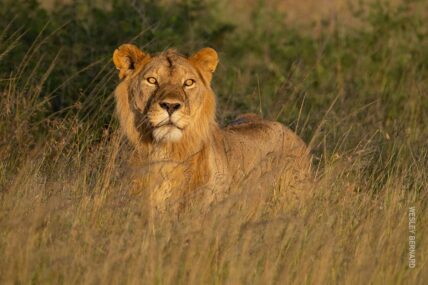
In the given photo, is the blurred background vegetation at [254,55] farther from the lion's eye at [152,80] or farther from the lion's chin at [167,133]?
the lion's chin at [167,133]

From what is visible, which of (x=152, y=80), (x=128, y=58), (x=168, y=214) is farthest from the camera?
(x=128, y=58)

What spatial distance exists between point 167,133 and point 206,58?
0.78 meters

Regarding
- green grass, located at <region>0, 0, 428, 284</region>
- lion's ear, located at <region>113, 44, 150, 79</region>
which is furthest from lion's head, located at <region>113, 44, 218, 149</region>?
green grass, located at <region>0, 0, 428, 284</region>

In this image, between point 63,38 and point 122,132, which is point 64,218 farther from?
point 63,38

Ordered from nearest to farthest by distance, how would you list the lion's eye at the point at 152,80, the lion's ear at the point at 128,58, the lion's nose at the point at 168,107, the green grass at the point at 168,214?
the green grass at the point at 168,214 < the lion's nose at the point at 168,107 < the lion's eye at the point at 152,80 < the lion's ear at the point at 128,58

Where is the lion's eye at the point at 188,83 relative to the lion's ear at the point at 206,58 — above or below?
below

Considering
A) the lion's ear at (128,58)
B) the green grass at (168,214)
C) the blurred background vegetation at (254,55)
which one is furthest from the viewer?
the blurred background vegetation at (254,55)

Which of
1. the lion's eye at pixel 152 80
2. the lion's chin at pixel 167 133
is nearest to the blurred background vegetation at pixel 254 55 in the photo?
the lion's eye at pixel 152 80

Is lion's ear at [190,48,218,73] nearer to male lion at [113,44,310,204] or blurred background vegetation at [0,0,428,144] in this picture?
male lion at [113,44,310,204]

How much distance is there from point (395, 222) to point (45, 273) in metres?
1.90

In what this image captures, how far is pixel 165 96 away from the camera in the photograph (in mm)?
6281

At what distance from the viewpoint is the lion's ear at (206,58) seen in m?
6.82

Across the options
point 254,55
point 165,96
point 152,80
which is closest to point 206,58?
point 152,80

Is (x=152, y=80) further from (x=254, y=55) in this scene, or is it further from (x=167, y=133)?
(x=254, y=55)
